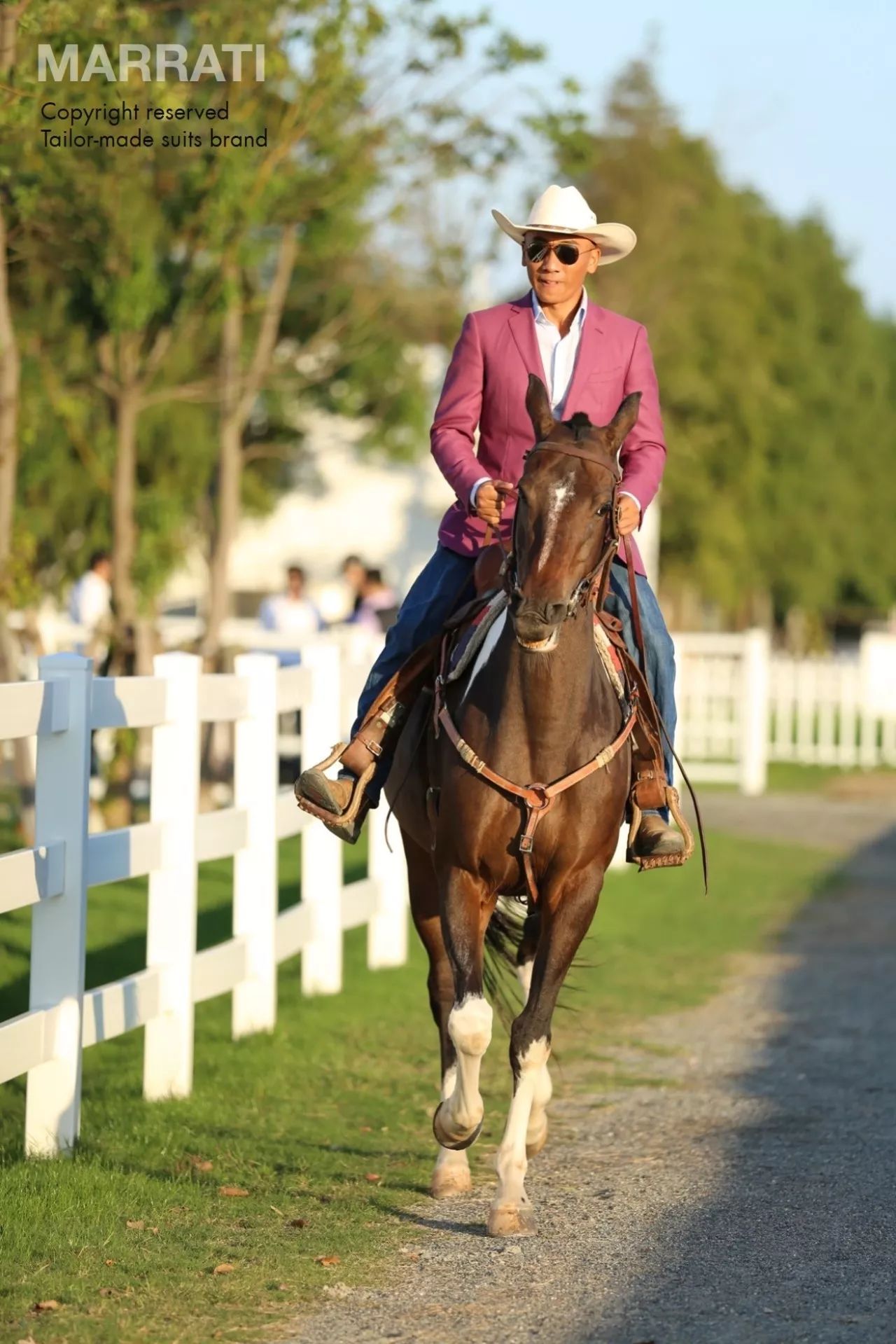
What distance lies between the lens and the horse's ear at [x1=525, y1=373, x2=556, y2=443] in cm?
642

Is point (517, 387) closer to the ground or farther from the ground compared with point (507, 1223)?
farther from the ground

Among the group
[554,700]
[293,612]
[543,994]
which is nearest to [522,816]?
[554,700]

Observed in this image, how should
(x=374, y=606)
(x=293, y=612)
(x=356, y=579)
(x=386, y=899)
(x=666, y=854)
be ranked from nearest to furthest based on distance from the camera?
1. (x=666, y=854)
2. (x=386, y=899)
3. (x=374, y=606)
4. (x=356, y=579)
5. (x=293, y=612)

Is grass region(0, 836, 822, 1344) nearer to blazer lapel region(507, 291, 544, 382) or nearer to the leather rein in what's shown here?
the leather rein

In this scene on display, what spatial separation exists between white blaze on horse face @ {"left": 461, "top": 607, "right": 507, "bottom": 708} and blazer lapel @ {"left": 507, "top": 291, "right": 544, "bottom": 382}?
970mm

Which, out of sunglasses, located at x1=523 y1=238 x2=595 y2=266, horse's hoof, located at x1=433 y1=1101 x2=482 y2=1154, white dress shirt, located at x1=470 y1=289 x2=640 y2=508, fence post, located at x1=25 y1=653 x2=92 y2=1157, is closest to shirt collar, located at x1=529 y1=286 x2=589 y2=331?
white dress shirt, located at x1=470 y1=289 x2=640 y2=508

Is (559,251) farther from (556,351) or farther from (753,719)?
(753,719)

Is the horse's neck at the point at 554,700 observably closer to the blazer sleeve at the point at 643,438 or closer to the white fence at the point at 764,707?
the blazer sleeve at the point at 643,438

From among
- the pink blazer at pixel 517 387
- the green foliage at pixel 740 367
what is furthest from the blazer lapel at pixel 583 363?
the green foliage at pixel 740 367

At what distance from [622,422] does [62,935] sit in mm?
2790

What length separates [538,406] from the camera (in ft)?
21.1

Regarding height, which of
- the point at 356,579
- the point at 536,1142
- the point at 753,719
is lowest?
the point at 753,719

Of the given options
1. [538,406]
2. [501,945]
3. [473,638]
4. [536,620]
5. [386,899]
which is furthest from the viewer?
[386,899]

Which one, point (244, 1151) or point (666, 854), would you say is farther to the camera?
point (244, 1151)
